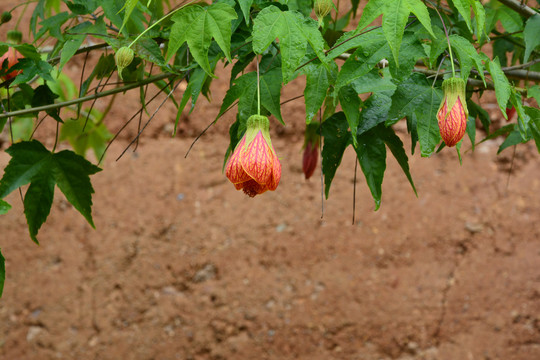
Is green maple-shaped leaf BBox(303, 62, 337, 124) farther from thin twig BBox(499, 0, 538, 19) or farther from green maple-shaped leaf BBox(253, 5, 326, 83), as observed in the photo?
thin twig BBox(499, 0, 538, 19)

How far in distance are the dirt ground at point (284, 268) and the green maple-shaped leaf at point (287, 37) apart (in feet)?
4.31

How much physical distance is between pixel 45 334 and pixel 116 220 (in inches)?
16.0

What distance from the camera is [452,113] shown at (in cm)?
55

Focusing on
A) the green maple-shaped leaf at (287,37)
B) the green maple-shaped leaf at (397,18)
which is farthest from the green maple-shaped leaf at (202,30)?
the green maple-shaped leaf at (397,18)

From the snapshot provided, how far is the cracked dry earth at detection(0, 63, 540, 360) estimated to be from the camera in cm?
173

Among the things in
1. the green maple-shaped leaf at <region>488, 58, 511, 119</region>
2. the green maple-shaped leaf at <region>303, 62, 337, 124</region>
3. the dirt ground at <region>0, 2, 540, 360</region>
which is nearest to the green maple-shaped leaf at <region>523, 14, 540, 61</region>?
the green maple-shaped leaf at <region>488, 58, 511, 119</region>

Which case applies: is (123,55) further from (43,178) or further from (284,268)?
(284,268)

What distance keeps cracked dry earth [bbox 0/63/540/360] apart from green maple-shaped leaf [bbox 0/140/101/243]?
1074mm

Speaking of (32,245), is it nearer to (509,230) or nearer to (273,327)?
(273,327)

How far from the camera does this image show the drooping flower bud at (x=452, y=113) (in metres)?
0.54

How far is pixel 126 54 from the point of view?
623 mm

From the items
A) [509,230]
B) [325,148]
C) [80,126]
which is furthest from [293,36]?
[509,230]

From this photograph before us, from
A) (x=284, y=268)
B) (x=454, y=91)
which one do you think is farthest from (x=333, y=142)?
(x=284, y=268)

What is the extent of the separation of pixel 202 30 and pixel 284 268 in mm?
1320
